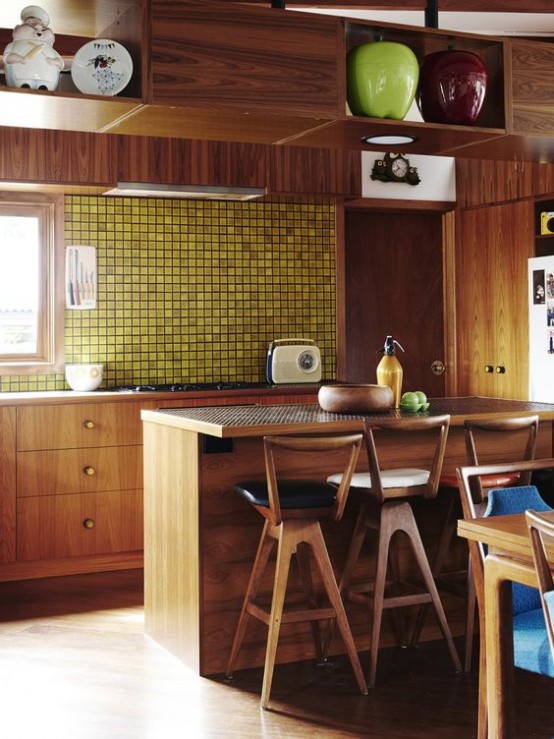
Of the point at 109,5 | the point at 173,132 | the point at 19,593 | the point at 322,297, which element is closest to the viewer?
the point at 109,5

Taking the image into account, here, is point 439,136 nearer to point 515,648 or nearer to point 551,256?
point 515,648

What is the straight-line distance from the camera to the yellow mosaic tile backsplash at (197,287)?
5.43 metres

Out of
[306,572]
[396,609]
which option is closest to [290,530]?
[306,572]

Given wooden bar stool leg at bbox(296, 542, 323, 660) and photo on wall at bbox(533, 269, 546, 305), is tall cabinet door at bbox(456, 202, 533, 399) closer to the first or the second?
photo on wall at bbox(533, 269, 546, 305)

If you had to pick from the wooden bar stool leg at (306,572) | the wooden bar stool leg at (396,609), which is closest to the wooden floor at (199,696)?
the wooden bar stool leg at (396,609)

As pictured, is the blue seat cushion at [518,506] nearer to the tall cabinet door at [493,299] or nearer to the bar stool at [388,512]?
the bar stool at [388,512]

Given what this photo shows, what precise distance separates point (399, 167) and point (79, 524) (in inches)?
118

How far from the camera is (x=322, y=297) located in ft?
19.5

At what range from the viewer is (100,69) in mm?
2848

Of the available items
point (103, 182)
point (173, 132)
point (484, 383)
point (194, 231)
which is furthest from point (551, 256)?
point (173, 132)

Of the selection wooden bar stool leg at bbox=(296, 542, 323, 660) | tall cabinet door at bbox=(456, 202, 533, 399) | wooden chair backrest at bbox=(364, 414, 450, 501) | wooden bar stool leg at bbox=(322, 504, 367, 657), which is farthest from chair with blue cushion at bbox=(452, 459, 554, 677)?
tall cabinet door at bbox=(456, 202, 533, 399)

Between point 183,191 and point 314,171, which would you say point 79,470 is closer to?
point 183,191

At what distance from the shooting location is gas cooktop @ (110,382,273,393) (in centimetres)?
514

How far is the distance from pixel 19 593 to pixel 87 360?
4.66 ft
